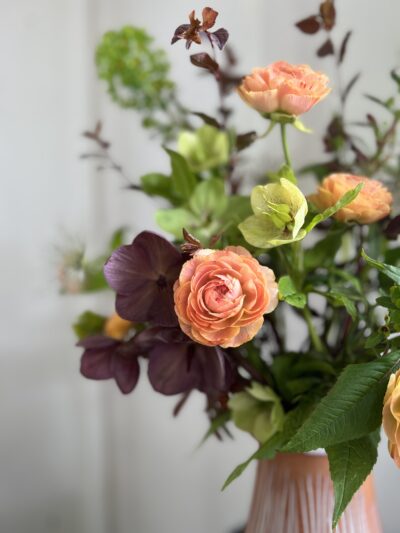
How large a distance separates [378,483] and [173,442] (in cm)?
37

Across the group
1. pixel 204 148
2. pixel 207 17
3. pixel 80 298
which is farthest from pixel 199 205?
pixel 80 298

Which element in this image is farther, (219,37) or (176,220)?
(176,220)

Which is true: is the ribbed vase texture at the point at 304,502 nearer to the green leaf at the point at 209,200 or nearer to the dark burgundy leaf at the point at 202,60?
the green leaf at the point at 209,200

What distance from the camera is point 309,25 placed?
0.69m

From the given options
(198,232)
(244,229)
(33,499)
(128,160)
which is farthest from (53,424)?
(244,229)

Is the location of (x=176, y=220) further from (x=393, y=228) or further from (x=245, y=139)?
(x=393, y=228)

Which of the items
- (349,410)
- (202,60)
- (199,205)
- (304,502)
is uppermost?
(202,60)

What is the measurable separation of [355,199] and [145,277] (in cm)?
20

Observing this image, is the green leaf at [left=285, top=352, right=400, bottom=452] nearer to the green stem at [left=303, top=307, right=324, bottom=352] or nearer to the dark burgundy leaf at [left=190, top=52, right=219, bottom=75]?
the green stem at [left=303, top=307, right=324, bottom=352]

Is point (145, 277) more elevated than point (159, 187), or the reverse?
point (159, 187)

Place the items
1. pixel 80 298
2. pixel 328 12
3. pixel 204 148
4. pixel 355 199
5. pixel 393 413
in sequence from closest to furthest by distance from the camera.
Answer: pixel 393 413 < pixel 355 199 < pixel 328 12 < pixel 204 148 < pixel 80 298

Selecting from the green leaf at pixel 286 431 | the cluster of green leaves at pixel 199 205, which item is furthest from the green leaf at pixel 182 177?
the green leaf at pixel 286 431

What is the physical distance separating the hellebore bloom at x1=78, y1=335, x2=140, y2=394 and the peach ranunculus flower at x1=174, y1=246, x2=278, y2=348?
0.16 metres

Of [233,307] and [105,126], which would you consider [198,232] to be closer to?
[233,307]
